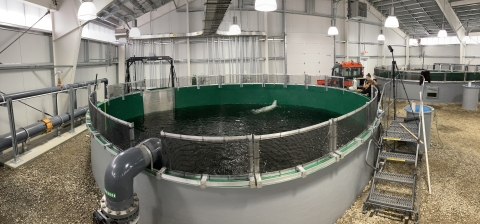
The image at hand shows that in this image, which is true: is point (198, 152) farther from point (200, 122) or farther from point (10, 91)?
point (10, 91)

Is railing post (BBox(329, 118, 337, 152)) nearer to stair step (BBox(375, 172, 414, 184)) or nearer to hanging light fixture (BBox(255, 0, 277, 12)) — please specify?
stair step (BBox(375, 172, 414, 184))

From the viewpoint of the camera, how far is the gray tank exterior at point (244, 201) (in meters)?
3.73

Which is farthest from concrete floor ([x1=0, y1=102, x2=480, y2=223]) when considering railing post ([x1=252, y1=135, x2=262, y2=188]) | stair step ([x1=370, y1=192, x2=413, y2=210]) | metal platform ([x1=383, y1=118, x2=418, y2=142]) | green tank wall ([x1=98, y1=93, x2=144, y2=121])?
railing post ([x1=252, y1=135, x2=262, y2=188])

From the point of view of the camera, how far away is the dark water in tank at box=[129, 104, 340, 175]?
4207 millimetres

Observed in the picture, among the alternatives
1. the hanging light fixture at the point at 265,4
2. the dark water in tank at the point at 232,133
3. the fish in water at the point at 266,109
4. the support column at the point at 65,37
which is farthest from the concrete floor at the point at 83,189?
the fish in water at the point at 266,109

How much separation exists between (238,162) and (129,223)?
9.02 ft

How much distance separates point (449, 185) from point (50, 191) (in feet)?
24.3

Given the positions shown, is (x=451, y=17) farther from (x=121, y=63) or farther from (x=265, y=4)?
(x=121, y=63)

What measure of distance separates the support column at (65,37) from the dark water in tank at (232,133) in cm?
284

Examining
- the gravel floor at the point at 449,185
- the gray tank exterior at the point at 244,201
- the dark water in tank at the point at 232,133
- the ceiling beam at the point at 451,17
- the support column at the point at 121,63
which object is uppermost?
the ceiling beam at the point at 451,17

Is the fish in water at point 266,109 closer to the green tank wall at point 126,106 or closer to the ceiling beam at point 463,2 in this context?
the green tank wall at point 126,106

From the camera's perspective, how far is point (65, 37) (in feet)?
34.1

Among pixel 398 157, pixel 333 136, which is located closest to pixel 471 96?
pixel 398 157

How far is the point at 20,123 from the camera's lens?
9.30 meters
